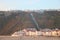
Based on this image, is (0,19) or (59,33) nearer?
(59,33)

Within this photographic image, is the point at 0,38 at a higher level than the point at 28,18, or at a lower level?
lower

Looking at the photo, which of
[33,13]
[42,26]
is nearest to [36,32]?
[42,26]

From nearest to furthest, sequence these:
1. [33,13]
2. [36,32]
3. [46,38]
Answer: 1. [46,38]
2. [36,32]
3. [33,13]

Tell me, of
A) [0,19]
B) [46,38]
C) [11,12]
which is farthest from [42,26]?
[0,19]

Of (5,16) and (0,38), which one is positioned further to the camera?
(5,16)

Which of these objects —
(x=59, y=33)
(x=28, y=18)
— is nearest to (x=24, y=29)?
(x=28, y=18)

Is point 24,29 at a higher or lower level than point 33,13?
lower

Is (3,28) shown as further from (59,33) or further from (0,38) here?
(59,33)

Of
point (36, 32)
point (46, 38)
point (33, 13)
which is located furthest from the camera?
point (33, 13)

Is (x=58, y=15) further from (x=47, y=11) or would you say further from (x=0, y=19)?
(x=0, y=19)
